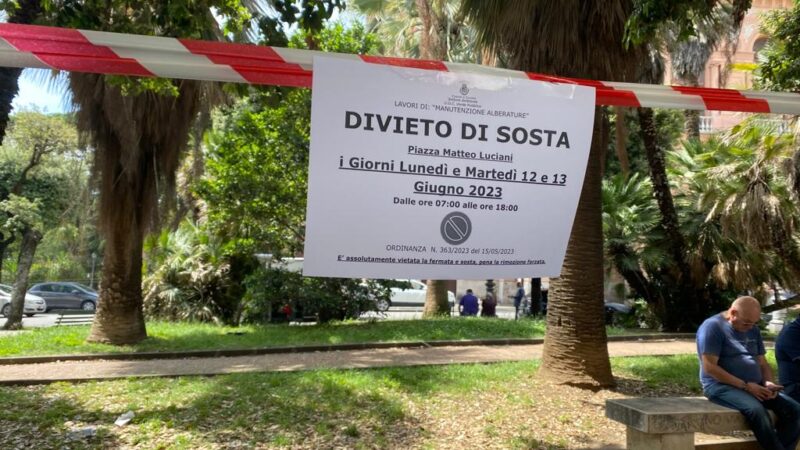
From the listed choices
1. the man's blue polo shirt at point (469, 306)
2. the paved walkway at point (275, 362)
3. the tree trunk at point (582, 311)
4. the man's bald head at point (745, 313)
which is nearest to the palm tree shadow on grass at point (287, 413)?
the paved walkway at point (275, 362)

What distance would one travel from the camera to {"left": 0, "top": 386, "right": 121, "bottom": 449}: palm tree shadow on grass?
18.2 ft

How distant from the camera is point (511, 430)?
6.15 meters

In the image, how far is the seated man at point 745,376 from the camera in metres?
4.66

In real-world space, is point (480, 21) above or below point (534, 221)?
above

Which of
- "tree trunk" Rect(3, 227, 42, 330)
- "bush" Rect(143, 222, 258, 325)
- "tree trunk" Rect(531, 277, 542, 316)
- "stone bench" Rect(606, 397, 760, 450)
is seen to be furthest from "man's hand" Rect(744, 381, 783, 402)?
"tree trunk" Rect(3, 227, 42, 330)

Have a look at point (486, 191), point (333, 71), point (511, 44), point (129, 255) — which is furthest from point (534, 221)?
point (129, 255)

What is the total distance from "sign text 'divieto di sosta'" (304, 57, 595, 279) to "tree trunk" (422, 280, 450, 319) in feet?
42.9

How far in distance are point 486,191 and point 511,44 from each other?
498 centimetres

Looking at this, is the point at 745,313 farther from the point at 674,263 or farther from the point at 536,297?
the point at 536,297

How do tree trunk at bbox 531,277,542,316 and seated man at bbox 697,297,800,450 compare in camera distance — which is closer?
seated man at bbox 697,297,800,450

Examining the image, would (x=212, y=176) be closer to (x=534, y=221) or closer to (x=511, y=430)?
(x=511, y=430)

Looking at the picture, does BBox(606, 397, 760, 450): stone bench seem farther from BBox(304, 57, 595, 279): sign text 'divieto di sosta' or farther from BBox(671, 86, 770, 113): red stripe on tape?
BBox(671, 86, 770, 113): red stripe on tape

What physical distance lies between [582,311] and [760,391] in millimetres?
3075

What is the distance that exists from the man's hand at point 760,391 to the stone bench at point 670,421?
8.7 inches
